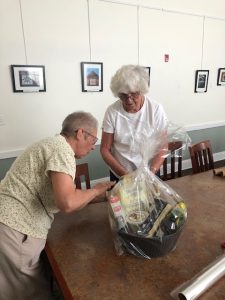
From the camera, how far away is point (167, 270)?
879 mm

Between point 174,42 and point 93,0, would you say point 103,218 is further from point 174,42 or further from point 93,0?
point 174,42

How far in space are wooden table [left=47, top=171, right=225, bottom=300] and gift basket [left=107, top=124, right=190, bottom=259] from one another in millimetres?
58

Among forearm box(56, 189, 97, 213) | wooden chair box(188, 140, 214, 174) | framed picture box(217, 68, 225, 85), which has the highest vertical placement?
framed picture box(217, 68, 225, 85)

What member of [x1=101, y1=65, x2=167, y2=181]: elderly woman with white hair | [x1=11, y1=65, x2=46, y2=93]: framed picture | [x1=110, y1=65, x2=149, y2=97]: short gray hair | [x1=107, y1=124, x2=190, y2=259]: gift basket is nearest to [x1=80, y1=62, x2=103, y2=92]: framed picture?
[x1=11, y1=65, x2=46, y2=93]: framed picture

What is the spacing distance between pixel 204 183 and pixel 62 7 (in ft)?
8.00

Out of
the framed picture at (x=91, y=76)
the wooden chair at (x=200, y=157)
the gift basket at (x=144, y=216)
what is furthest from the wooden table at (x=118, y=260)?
the framed picture at (x=91, y=76)

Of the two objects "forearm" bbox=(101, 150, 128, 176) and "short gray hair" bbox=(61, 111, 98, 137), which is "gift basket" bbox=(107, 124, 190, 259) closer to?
"short gray hair" bbox=(61, 111, 98, 137)

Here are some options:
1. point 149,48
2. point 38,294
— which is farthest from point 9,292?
point 149,48

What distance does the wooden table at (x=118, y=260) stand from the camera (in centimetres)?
80

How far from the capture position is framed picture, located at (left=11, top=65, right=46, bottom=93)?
2.64 meters

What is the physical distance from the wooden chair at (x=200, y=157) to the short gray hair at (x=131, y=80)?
0.75 meters

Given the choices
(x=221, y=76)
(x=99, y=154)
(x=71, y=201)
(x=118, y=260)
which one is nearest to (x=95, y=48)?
(x=99, y=154)

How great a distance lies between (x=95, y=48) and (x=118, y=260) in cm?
271

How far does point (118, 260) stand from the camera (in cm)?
93
